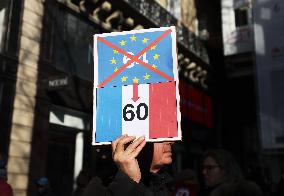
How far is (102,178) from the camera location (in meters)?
2.13

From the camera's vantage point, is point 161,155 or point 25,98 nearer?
point 161,155

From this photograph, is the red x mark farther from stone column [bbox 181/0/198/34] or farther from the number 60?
stone column [bbox 181/0/198/34]

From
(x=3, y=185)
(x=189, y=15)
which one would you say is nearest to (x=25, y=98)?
(x=3, y=185)

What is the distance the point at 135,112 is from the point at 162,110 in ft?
0.53

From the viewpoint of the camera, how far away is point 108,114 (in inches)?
98.6

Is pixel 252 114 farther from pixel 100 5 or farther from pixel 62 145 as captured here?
pixel 62 145

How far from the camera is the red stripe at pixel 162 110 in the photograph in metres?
2.42

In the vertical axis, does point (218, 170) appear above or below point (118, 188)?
above

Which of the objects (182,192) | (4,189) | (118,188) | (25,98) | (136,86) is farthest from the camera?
(25,98)

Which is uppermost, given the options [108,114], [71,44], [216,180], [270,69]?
[270,69]

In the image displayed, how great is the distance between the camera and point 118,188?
1.96m

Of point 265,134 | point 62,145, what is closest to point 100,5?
point 62,145

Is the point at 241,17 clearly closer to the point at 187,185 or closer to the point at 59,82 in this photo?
the point at 59,82

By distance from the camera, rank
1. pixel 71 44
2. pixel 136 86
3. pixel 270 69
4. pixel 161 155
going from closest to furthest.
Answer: pixel 161 155
pixel 136 86
pixel 71 44
pixel 270 69
